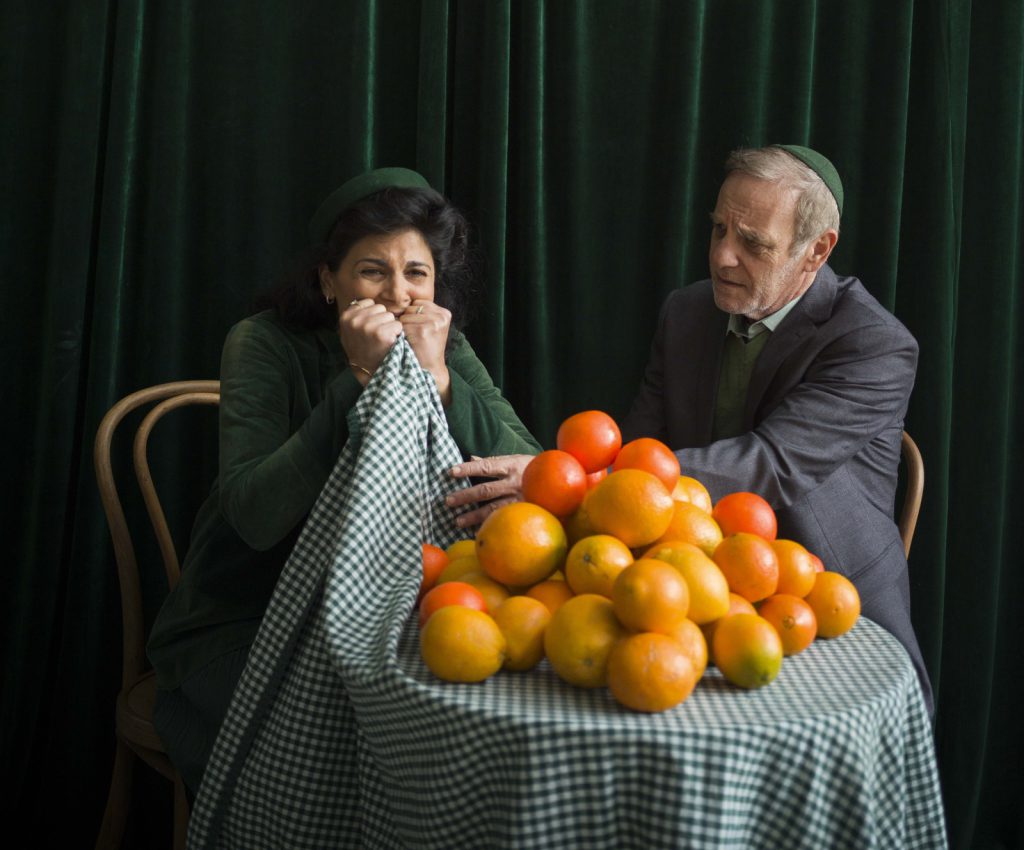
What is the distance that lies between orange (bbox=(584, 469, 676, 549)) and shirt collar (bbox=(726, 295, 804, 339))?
1.17 meters

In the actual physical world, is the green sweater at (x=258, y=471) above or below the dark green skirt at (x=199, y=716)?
above

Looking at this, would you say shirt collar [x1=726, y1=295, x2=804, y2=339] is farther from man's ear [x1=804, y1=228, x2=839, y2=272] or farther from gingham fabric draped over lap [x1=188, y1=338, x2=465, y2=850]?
gingham fabric draped over lap [x1=188, y1=338, x2=465, y2=850]

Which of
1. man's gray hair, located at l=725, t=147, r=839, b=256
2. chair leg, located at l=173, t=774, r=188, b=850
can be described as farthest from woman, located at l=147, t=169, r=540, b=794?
man's gray hair, located at l=725, t=147, r=839, b=256

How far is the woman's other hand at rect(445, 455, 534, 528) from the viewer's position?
5.29 feet

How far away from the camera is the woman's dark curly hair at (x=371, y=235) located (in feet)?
6.88

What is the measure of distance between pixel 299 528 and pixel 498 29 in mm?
1404

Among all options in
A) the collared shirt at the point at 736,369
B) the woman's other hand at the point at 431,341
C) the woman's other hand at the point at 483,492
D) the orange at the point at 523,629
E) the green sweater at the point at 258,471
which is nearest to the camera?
the orange at the point at 523,629

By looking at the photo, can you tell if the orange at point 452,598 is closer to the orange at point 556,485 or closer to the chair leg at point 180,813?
the orange at point 556,485

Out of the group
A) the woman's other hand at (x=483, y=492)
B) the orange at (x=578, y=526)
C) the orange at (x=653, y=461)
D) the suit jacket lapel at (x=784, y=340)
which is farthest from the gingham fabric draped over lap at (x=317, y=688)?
the suit jacket lapel at (x=784, y=340)

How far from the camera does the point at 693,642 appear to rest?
117cm

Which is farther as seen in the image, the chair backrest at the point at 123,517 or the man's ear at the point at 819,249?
the man's ear at the point at 819,249

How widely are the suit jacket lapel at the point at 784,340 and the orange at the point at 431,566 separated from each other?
3.56ft

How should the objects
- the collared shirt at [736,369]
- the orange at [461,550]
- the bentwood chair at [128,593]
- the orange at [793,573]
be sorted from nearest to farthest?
the orange at [793,573], the orange at [461,550], the bentwood chair at [128,593], the collared shirt at [736,369]

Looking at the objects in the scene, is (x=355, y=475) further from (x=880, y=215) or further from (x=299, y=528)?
(x=880, y=215)
